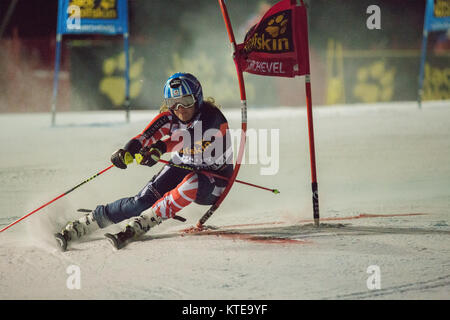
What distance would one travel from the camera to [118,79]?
16.8m

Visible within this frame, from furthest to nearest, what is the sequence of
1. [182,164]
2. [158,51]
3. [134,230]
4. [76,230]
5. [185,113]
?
1. [158,51]
2. [182,164]
3. [185,113]
4. [76,230]
5. [134,230]

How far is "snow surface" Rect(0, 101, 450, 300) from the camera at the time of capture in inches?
153

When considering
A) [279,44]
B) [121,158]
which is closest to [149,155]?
[121,158]

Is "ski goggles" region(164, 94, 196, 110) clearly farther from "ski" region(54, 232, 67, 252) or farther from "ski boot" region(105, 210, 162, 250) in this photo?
"ski" region(54, 232, 67, 252)

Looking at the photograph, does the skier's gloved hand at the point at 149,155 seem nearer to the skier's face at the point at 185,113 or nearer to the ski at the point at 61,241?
the skier's face at the point at 185,113

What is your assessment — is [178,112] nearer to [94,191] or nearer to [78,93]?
[94,191]

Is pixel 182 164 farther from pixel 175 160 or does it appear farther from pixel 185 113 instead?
pixel 185 113

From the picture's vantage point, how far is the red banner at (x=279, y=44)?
17.5ft

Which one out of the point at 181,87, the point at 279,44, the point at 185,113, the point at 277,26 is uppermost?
the point at 277,26

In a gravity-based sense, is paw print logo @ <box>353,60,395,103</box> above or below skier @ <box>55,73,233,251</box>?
above

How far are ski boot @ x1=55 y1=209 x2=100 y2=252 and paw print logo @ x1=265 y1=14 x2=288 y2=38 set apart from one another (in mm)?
2192

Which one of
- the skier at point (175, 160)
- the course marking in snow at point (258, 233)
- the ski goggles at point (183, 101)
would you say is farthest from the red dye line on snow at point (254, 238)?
the ski goggles at point (183, 101)

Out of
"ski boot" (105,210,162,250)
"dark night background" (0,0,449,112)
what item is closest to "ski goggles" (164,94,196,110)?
"ski boot" (105,210,162,250)

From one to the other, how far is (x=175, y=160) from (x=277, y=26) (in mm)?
1462
